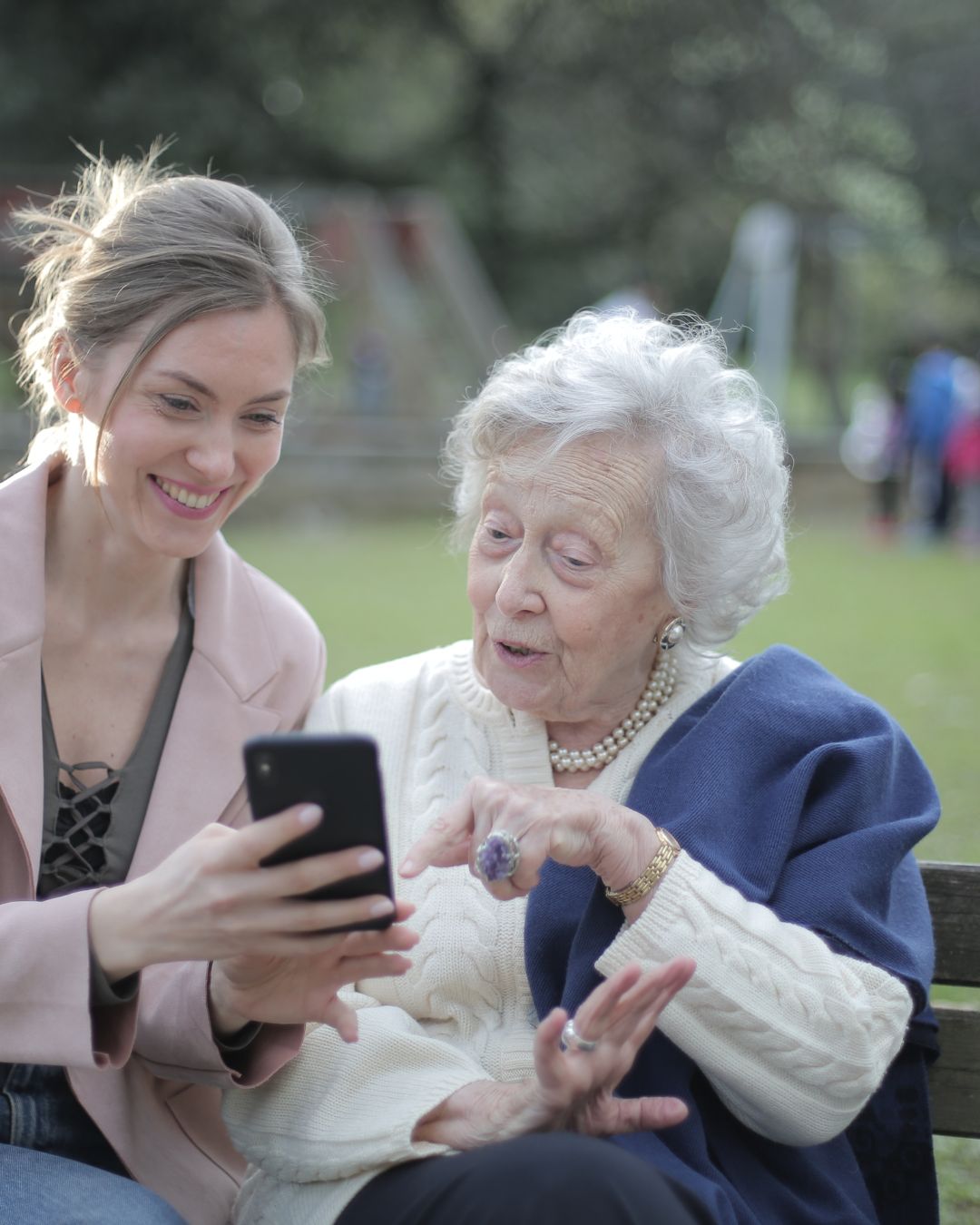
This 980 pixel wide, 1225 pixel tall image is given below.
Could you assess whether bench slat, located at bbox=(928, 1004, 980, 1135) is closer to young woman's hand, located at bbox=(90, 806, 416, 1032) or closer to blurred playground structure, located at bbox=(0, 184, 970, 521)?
young woman's hand, located at bbox=(90, 806, 416, 1032)

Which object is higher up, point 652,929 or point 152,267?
point 152,267

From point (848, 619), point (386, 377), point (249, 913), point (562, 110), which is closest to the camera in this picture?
point (249, 913)

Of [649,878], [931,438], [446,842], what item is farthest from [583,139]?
[446,842]

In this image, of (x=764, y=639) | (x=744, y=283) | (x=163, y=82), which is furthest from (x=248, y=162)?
(x=764, y=639)

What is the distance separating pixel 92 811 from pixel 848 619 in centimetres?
939

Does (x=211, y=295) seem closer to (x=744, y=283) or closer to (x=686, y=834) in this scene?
(x=686, y=834)

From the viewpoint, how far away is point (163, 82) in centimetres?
2736

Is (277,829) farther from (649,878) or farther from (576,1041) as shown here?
(649,878)

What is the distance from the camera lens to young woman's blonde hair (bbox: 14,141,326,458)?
2.70 m

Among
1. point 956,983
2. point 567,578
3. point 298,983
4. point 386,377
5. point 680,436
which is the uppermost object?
point 386,377

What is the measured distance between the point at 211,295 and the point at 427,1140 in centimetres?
150

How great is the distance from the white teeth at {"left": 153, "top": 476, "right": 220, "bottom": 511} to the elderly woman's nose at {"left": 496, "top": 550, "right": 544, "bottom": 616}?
0.60 m

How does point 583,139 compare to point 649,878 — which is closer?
point 649,878

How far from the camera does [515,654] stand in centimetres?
269
